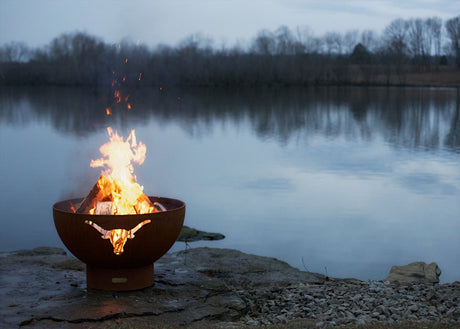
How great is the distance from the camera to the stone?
8.02 meters

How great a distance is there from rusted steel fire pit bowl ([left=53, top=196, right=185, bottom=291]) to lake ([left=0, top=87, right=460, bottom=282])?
2.67 metres

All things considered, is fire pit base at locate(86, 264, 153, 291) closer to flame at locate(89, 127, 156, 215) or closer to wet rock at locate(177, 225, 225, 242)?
flame at locate(89, 127, 156, 215)

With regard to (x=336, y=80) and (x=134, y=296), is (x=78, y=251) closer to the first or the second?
(x=134, y=296)

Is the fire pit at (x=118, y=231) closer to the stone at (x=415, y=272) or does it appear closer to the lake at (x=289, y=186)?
the lake at (x=289, y=186)

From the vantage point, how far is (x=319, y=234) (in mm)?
10555

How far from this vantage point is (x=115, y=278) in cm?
623

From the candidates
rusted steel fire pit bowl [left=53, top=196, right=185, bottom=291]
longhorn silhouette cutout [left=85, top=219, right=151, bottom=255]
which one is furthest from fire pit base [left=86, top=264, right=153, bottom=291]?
longhorn silhouette cutout [left=85, top=219, right=151, bottom=255]

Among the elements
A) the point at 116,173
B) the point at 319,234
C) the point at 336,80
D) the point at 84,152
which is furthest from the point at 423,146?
the point at 336,80

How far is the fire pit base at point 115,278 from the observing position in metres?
6.23

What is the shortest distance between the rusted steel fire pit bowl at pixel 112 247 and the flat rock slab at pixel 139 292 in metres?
0.16

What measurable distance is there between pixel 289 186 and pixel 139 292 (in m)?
9.14

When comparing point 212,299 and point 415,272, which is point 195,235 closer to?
point 415,272

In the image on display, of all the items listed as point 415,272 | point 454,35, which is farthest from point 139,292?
point 454,35

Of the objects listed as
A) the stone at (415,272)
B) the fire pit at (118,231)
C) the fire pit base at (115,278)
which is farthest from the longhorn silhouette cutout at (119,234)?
the stone at (415,272)
